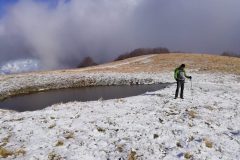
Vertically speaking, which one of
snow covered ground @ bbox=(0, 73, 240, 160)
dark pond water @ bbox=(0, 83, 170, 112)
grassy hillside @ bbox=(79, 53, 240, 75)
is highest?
grassy hillside @ bbox=(79, 53, 240, 75)

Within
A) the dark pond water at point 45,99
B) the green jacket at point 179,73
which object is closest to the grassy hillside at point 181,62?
the dark pond water at point 45,99

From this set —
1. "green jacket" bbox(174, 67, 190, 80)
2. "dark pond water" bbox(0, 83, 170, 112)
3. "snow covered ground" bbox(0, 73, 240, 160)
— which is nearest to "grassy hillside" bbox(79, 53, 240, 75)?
"dark pond water" bbox(0, 83, 170, 112)

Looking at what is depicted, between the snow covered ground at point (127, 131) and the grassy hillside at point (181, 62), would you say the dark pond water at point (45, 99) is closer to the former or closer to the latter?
the snow covered ground at point (127, 131)

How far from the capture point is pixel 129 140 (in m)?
16.1

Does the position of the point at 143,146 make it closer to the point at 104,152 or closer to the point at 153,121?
the point at 104,152

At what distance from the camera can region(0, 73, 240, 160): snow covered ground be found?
49.4 feet

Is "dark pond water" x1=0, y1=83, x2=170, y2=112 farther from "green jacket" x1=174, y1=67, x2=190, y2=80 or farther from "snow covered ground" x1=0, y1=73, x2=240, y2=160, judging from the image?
"snow covered ground" x1=0, y1=73, x2=240, y2=160

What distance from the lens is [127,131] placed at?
17.1 m

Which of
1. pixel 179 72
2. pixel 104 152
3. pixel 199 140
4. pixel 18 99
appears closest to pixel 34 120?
pixel 104 152

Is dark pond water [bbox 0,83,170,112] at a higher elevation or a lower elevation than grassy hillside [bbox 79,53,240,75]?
lower

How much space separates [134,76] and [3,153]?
116 feet

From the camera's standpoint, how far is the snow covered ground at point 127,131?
49.4 ft

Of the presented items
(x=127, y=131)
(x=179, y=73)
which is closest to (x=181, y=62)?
(x=179, y=73)

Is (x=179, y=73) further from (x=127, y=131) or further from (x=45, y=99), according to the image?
(x=45, y=99)
